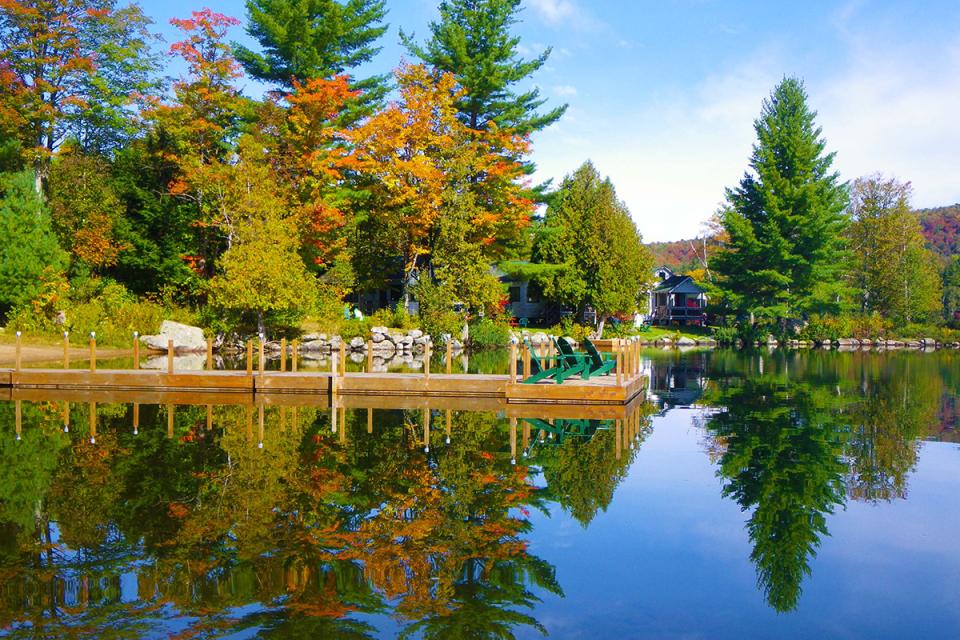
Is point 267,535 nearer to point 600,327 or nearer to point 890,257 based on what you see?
point 600,327

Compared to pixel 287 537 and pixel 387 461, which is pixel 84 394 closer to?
pixel 387 461

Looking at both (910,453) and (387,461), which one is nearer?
(387,461)

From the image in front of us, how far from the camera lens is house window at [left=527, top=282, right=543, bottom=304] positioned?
5852cm

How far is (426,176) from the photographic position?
38.2 m

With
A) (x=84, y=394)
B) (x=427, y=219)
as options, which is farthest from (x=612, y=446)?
(x=427, y=219)

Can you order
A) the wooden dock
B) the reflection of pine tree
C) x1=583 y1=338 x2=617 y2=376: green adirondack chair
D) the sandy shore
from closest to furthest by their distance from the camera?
the reflection of pine tree → x1=583 y1=338 x2=617 y2=376: green adirondack chair → the wooden dock → the sandy shore

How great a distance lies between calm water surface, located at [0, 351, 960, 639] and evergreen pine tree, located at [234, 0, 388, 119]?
3149cm

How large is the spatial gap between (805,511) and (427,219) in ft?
101

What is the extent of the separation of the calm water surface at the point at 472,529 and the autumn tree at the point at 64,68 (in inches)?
1003

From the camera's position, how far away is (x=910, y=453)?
14.1 meters

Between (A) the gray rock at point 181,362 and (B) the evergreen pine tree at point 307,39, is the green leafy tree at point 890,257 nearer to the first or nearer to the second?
(B) the evergreen pine tree at point 307,39

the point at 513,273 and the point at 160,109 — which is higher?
the point at 160,109

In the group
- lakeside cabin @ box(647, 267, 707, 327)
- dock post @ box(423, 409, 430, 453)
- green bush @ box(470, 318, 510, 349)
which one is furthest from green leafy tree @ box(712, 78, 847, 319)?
dock post @ box(423, 409, 430, 453)

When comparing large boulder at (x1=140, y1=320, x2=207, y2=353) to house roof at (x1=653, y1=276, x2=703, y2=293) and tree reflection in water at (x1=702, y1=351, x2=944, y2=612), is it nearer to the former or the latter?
tree reflection in water at (x1=702, y1=351, x2=944, y2=612)
